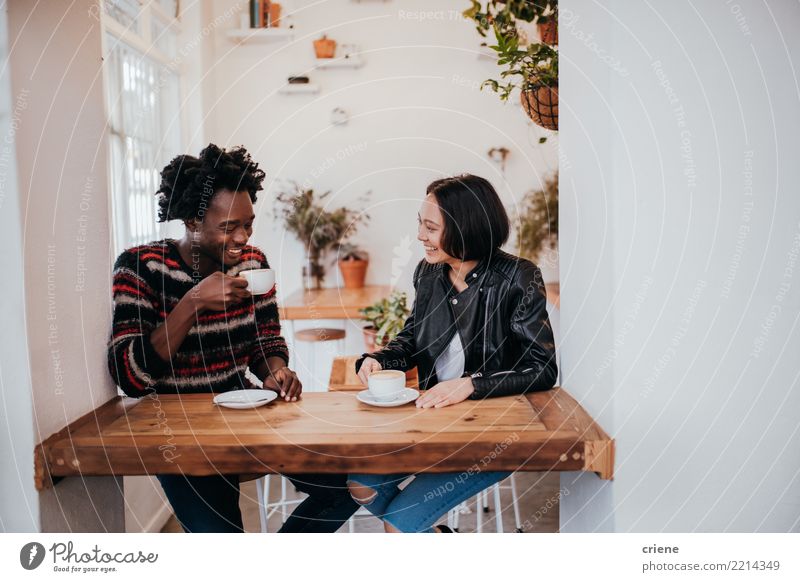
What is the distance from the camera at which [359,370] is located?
1.47 meters

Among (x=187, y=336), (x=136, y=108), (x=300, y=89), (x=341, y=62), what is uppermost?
(x=341, y=62)

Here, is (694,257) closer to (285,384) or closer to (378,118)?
(285,384)

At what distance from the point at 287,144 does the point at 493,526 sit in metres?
2.16

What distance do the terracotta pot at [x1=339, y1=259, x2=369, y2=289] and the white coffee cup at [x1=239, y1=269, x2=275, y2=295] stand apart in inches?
79.2

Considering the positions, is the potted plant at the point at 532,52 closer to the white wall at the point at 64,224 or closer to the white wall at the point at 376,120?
the white wall at the point at 64,224

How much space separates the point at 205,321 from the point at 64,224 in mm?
382

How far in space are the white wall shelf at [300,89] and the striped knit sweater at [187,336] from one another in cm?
193

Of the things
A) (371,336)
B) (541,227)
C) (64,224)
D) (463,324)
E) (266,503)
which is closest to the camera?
(64,224)

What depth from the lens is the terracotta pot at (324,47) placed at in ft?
10.4

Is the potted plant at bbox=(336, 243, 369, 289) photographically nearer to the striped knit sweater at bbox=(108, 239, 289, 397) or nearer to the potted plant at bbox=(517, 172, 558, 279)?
the potted plant at bbox=(517, 172, 558, 279)

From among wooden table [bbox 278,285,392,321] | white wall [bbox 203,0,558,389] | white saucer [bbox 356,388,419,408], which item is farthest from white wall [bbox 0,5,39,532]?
white wall [bbox 203,0,558,389]

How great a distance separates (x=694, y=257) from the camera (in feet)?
3.25

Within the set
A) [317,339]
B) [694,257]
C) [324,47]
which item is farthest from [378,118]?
[694,257]
